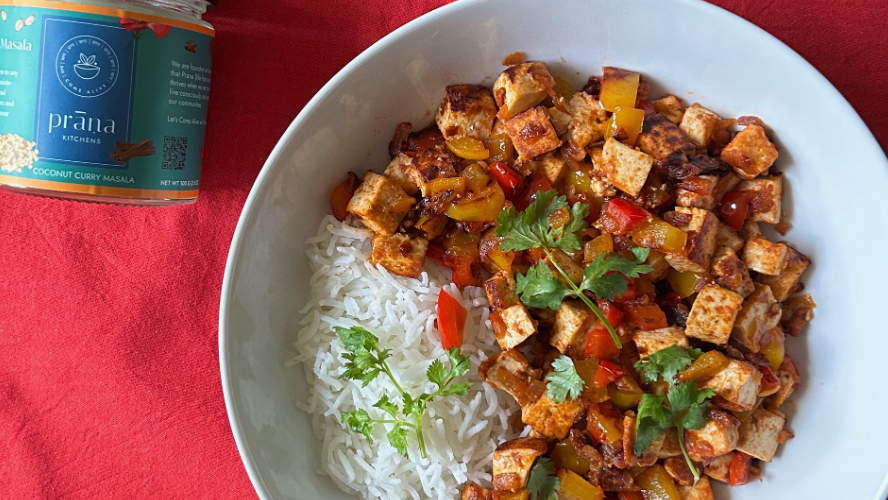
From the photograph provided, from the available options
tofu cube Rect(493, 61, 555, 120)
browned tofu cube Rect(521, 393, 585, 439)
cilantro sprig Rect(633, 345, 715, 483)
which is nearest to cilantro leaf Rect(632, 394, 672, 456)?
cilantro sprig Rect(633, 345, 715, 483)

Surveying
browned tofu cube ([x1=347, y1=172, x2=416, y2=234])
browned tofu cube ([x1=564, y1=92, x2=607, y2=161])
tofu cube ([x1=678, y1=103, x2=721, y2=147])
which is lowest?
browned tofu cube ([x1=347, y1=172, x2=416, y2=234])

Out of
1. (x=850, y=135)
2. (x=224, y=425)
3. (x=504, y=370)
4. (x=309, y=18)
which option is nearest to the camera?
(x=850, y=135)

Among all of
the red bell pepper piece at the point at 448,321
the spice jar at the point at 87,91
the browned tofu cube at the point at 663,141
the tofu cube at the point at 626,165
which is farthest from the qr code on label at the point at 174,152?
the browned tofu cube at the point at 663,141

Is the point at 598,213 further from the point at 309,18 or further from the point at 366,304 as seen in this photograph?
the point at 309,18

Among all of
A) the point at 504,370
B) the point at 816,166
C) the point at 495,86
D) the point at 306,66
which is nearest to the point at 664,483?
the point at 504,370

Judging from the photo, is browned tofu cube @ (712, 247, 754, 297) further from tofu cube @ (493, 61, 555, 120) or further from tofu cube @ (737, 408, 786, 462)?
tofu cube @ (493, 61, 555, 120)

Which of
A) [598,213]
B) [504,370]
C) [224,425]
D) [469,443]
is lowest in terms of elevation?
[224,425]

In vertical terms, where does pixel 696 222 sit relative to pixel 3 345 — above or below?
above
